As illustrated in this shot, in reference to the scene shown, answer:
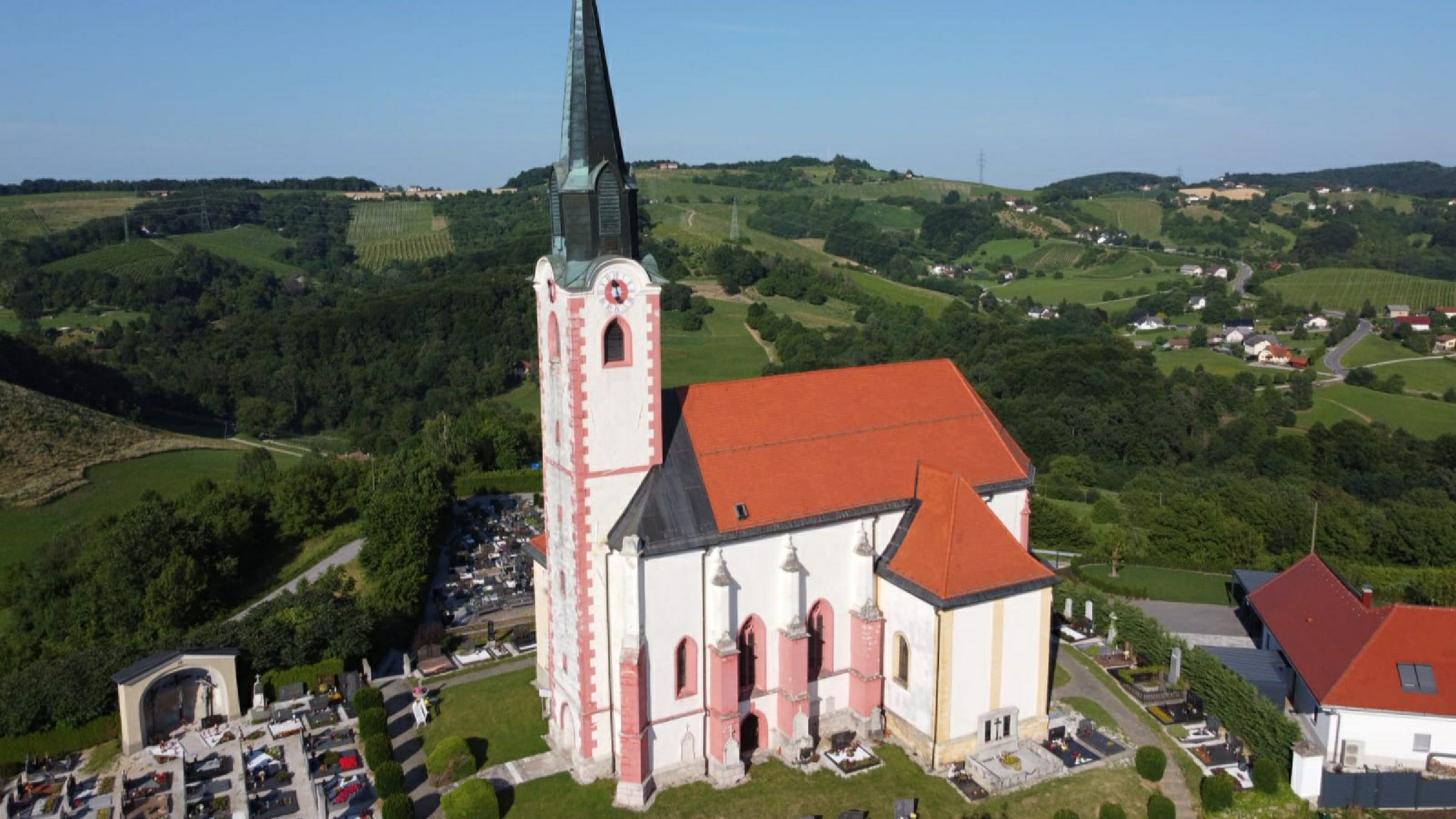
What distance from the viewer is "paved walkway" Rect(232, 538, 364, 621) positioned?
51750 mm

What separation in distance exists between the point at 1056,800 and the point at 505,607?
27001 millimetres

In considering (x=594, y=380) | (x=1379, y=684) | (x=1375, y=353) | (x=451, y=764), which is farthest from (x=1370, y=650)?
(x=1375, y=353)

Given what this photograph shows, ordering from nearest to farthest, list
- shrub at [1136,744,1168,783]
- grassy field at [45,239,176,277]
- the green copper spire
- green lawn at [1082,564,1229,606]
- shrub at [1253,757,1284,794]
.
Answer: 1. the green copper spire
2. shrub at [1253,757,1284,794]
3. shrub at [1136,744,1168,783]
4. green lawn at [1082,564,1229,606]
5. grassy field at [45,239,176,277]

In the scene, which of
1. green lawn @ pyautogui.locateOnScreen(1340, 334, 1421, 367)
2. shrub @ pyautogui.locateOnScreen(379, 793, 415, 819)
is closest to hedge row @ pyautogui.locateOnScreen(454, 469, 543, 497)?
shrub @ pyautogui.locateOnScreen(379, 793, 415, 819)

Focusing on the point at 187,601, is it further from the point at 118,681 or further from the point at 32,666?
the point at 118,681

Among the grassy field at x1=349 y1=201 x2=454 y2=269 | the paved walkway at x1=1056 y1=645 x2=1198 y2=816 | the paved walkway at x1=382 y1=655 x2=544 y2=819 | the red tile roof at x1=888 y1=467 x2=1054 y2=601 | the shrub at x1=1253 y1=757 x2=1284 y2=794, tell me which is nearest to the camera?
the shrub at x1=1253 y1=757 x2=1284 y2=794

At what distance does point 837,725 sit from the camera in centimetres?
3519

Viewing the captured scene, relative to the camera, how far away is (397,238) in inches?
7200

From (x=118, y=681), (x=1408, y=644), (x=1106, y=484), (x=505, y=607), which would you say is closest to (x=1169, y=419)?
(x=1106, y=484)

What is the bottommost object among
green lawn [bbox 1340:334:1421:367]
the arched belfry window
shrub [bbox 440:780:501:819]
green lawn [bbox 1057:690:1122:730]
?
green lawn [bbox 1057:690:1122:730]

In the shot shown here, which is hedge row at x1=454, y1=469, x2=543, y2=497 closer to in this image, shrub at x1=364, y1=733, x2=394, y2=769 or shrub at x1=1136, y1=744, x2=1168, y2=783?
shrub at x1=364, y1=733, x2=394, y2=769

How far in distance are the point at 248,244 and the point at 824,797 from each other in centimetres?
16846

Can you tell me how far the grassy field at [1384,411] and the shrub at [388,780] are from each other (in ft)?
278

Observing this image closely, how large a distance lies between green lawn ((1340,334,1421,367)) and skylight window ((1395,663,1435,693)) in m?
85.1
